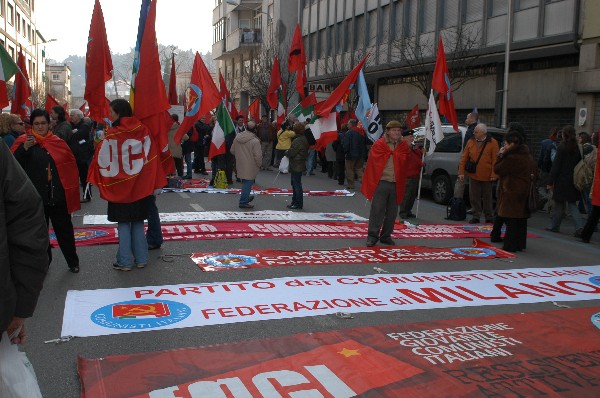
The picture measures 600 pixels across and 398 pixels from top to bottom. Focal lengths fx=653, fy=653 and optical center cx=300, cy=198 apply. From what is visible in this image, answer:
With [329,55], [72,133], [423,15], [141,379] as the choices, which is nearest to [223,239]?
[72,133]

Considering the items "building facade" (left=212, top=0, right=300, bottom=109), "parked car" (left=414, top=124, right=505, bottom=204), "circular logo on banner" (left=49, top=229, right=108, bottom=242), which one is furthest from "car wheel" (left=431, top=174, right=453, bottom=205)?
"building facade" (left=212, top=0, right=300, bottom=109)

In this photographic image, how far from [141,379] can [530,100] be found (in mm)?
20918

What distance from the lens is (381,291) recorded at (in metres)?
6.59

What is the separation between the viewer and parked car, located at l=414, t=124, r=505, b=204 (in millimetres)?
14820

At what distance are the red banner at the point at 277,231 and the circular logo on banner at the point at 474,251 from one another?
1104mm

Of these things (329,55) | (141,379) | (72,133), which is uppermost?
(329,55)

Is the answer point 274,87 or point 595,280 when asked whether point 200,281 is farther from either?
point 274,87

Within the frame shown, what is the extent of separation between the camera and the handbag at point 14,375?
2.51 m

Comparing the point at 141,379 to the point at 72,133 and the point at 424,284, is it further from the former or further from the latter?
Answer: the point at 72,133

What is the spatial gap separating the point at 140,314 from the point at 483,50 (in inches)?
817

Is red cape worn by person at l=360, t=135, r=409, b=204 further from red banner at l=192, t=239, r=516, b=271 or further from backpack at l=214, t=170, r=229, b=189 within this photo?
backpack at l=214, t=170, r=229, b=189

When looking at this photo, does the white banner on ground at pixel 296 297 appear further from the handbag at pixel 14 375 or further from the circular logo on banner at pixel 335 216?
the circular logo on banner at pixel 335 216

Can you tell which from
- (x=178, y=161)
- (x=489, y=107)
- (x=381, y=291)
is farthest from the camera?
(x=489, y=107)

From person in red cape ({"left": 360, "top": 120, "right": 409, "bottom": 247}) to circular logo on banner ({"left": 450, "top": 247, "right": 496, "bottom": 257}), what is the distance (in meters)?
0.96
